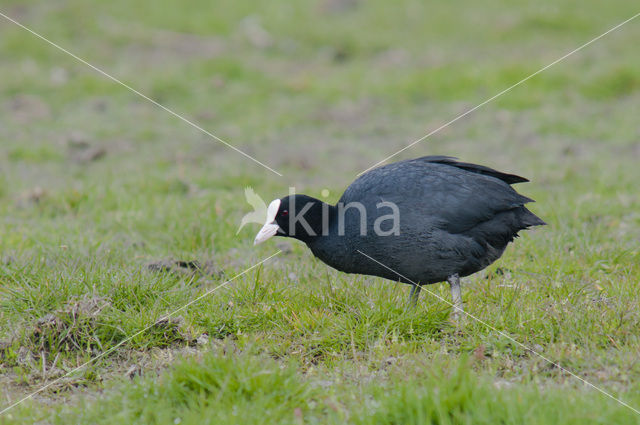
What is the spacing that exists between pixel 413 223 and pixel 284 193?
3025mm

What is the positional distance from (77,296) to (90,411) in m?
1.03

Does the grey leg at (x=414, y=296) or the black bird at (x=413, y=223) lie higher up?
the black bird at (x=413, y=223)

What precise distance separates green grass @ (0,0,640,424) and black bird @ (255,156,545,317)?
→ 0.23 meters

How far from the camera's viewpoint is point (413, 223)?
4.27m

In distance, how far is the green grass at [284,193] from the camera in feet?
11.6

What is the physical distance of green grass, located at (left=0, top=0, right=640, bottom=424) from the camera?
3.55 m

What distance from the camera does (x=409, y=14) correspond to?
14.4 metres

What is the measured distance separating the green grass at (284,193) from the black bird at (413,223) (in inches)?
9.1

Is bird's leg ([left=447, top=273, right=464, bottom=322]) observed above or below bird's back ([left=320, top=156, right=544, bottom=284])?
below
